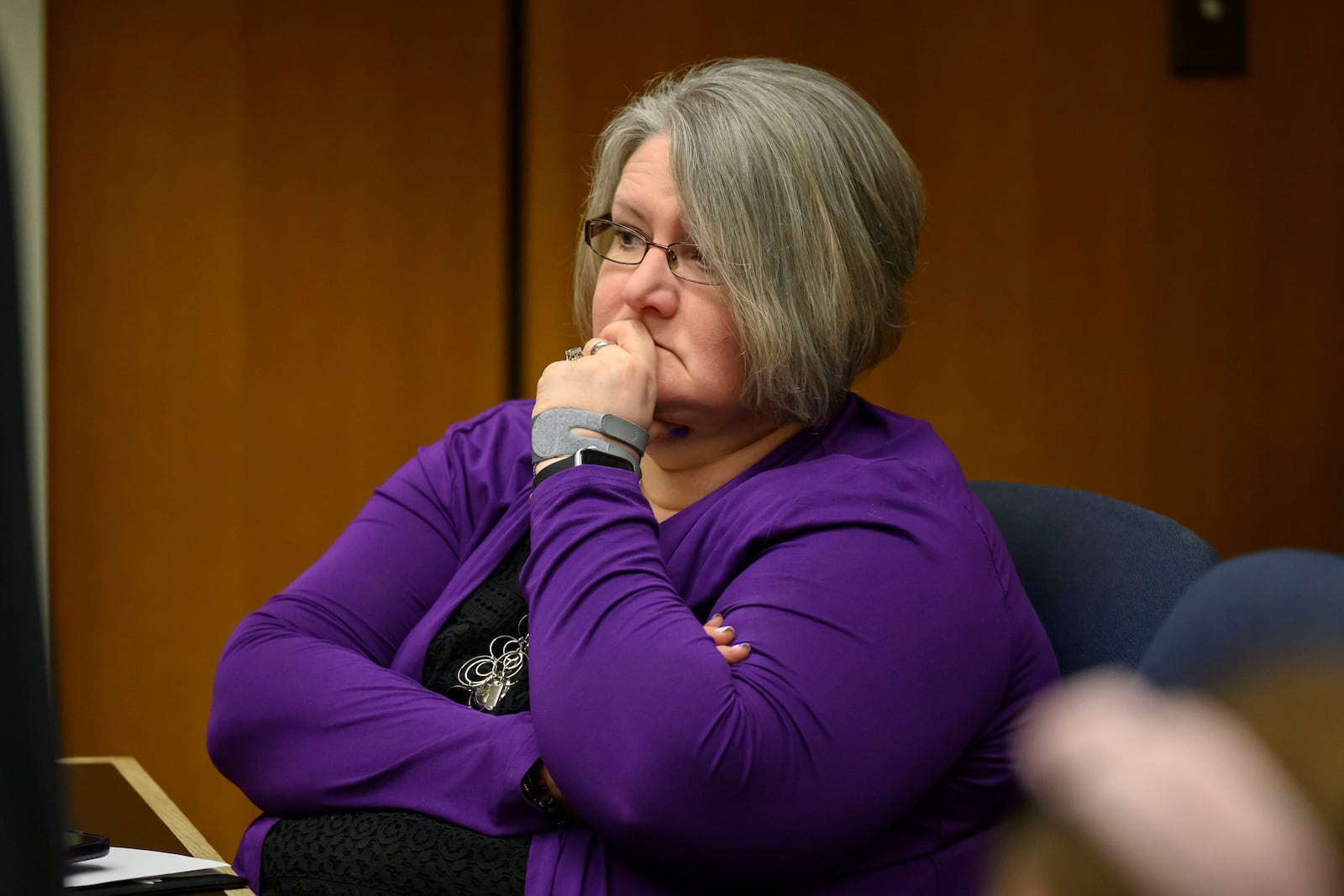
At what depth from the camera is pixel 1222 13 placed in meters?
2.96

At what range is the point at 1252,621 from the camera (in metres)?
0.49

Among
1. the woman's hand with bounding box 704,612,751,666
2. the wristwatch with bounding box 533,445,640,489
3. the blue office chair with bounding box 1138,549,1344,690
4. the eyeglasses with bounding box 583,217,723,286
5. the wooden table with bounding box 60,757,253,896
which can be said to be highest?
the eyeglasses with bounding box 583,217,723,286

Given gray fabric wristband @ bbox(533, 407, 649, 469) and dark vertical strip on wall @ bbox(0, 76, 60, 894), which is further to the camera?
gray fabric wristband @ bbox(533, 407, 649, 469)

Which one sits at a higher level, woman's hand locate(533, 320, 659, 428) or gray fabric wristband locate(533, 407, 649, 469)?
woman's hand locate(533, 320, 659, 428)

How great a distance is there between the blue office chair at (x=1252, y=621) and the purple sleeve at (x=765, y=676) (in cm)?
46

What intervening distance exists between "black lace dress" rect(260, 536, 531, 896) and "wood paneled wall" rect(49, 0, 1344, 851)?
1.80 m

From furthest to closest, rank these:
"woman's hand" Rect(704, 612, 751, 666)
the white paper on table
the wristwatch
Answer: the wristwatch
"woman's hand" Rect(704, 612, 751, 666)
the white paper on table

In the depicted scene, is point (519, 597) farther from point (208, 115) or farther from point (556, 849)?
point (208, 115)

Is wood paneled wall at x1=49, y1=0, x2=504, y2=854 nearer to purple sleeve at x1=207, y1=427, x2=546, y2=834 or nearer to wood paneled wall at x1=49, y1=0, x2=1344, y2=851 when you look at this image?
wood paneled wall at x1=49, y1=0, x2=1344, y2=851

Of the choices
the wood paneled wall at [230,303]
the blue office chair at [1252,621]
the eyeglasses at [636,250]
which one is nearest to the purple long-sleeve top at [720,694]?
the eyeglasses at [636,250]

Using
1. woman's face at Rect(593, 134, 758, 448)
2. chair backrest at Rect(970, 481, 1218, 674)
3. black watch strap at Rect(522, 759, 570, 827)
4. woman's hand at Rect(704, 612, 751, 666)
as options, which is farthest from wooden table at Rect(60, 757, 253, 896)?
chair backrest at Rect(970, 481, 1218, 674)

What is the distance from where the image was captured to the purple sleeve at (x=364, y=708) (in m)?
1.24

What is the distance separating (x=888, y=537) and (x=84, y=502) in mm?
2249

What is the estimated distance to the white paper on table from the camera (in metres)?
1.06
